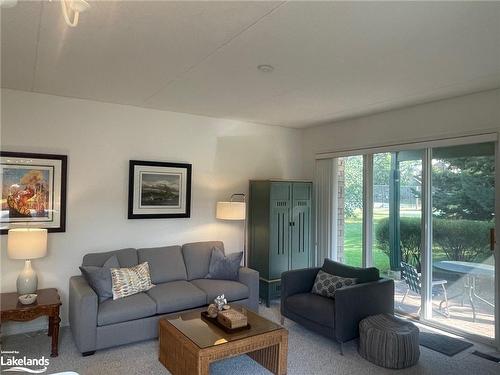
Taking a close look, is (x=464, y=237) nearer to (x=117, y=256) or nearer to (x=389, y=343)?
(x=389, y=343)

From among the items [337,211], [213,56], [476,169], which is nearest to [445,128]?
[476,169]

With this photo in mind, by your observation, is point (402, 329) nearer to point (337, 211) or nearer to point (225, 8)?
point (337, 211)

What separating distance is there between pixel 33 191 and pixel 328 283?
331 cm

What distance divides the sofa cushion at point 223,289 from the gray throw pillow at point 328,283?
0.81 m

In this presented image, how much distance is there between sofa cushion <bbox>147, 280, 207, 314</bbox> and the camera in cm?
346

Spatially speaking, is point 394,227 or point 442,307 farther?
point 394,227

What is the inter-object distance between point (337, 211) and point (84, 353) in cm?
363

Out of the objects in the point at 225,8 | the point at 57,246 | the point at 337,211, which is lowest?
the point at 57,246

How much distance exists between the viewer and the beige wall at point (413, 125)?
346 cm

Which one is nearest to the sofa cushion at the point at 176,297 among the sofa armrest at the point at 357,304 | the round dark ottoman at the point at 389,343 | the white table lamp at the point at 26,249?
the white table lamp at the point at 26,249

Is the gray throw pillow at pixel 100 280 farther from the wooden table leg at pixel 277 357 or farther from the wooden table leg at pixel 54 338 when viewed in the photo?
the wooden table leg at pixel 277 357

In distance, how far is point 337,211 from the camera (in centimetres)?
511

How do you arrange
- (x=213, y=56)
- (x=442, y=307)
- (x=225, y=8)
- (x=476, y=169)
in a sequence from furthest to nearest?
(x=442, y=307)
(x=476, y=169)
(x=213, y=56)
(x=225, y=8)

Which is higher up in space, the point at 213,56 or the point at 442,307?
the point at 213,56
